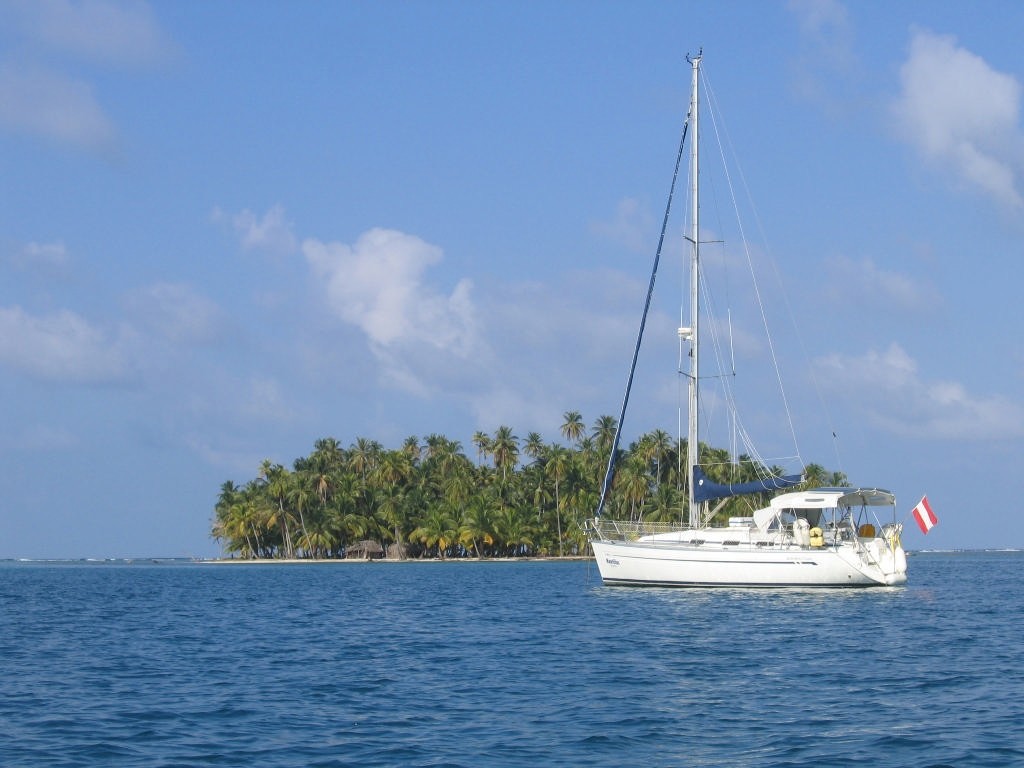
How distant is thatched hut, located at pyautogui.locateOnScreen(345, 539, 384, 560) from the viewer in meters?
123

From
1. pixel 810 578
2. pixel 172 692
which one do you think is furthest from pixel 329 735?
pixel 810 578

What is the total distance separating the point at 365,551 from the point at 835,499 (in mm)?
83674

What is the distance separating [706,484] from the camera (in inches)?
1855

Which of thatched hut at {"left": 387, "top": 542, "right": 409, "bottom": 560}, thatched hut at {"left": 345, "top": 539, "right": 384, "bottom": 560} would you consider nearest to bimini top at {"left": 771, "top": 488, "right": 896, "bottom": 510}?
thatched hut at {"left": 387, "top": 542, "right": 409, "bottom": 560}

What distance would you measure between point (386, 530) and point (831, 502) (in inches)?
3252

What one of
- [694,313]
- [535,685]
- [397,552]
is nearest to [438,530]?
[397,552]

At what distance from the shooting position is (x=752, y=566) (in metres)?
44.2

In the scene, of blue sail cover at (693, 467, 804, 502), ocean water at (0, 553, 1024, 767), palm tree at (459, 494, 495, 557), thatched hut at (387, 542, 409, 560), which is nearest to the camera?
ocean water at (0, 553, 1024, 767)

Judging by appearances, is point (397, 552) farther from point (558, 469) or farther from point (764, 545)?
point (764, 545)

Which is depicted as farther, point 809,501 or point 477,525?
point 477,525

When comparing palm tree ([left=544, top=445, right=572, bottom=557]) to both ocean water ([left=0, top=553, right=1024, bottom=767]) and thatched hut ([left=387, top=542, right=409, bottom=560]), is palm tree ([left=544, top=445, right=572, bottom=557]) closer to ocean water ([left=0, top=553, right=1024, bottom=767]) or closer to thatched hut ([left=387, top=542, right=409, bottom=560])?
thatched hut ([left=387, top=542, right=409, bottom=560])

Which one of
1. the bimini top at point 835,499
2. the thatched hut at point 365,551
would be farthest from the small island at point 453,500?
the bimini top at point 835,499

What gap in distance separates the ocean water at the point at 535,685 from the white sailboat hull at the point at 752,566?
77 centimetres

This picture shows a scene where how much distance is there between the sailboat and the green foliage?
197 ft
